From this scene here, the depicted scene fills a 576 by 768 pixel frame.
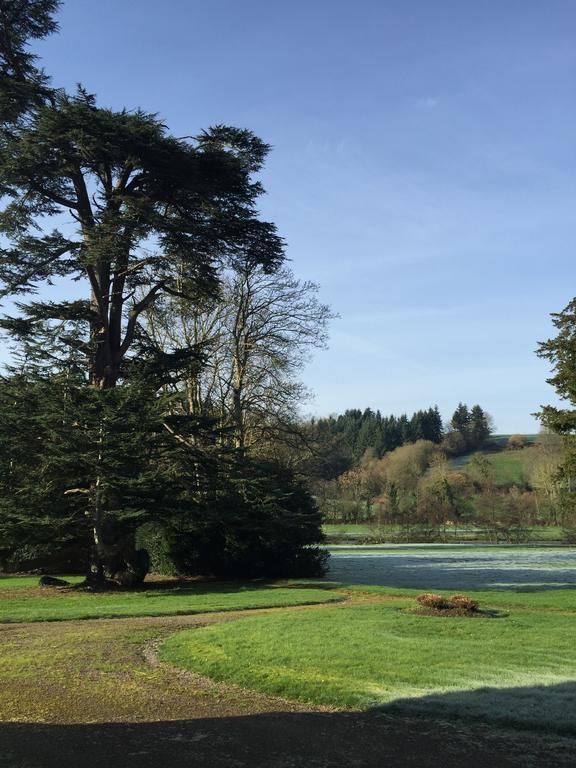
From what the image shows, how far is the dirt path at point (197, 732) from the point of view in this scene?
5.24 meters

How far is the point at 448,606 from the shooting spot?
14.2 meters

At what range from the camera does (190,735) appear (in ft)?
19.0

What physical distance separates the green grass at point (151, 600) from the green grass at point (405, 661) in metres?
3.62

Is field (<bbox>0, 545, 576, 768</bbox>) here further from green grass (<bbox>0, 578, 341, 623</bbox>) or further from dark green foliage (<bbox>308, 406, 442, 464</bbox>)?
dark green foliage (<bbox>308, 406, 442, 464</bbox>)

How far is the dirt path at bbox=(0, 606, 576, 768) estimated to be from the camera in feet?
17.2

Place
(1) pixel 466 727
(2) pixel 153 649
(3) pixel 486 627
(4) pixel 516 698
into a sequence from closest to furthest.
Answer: (1) pixel 466 727 < (4) pixel 516 698 < (2) pixel 153 649 < (3) pixel 486 627

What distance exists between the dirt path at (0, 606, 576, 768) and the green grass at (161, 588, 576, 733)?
36cm

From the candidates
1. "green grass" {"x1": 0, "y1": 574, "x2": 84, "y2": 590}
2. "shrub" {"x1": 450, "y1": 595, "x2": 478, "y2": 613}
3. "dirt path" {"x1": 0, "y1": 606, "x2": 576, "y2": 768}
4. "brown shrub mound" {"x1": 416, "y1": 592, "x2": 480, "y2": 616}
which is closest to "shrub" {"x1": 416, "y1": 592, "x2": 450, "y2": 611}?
"brown shrub mound" {"x1": 416, "y1": 592, "x2": 480, "y2": 616}

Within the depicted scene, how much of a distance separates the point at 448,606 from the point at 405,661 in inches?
235

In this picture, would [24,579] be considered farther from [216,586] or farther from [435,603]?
[435,603]

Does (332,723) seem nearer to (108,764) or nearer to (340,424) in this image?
(108,764)

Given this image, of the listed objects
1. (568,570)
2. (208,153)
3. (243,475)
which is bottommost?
(568,570)

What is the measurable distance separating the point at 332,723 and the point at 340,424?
476ft

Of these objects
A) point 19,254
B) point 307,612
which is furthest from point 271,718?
point 19,254
